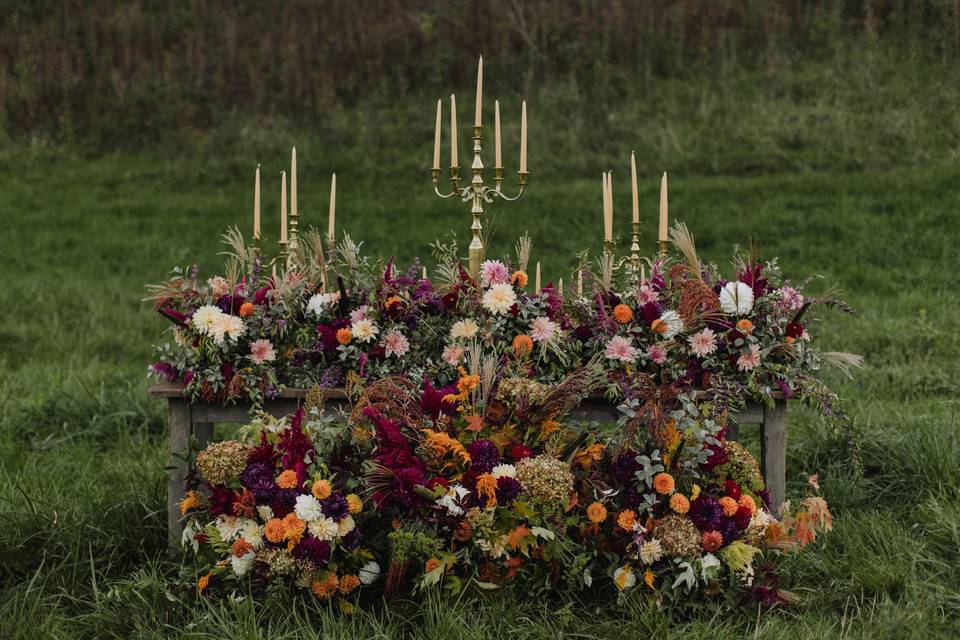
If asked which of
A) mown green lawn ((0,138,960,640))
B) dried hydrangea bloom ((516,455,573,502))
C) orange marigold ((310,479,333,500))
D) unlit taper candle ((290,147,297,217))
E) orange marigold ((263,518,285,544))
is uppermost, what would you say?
unlit taper candle ((290,147,297,217))

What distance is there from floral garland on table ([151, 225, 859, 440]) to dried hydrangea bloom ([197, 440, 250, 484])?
22cm

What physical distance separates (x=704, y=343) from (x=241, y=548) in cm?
169

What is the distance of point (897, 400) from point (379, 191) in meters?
6.79

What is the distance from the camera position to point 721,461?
130 inches

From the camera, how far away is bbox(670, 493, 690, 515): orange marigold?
3160 millimetres

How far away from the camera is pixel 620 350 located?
3.39 m

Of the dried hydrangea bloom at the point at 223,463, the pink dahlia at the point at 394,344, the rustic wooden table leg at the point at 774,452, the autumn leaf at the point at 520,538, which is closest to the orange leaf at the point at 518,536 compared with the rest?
the autumn leaf at the point at 520,538

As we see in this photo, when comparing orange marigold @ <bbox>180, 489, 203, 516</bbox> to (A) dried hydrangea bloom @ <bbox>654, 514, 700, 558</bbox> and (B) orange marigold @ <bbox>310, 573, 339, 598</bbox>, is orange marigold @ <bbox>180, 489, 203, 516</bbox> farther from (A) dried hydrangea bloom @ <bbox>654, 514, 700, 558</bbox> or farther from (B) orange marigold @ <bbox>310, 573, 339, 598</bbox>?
(A) dried hydrangea bloom @ <bbox>654, 514, 700, 558</bbox>

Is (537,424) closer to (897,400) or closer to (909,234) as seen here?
(897,400)

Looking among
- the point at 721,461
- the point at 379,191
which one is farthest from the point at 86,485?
the point at 379,191

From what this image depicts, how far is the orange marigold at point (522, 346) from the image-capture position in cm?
343

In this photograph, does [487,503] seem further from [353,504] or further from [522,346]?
[522,346]

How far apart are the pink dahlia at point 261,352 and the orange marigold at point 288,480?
513mm

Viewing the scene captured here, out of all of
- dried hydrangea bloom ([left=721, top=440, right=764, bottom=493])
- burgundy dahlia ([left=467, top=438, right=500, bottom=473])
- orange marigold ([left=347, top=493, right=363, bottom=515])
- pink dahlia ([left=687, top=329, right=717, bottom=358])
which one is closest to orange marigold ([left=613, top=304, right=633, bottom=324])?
pink dahlia ([left=687, top=329, right=717, bottom=358])
